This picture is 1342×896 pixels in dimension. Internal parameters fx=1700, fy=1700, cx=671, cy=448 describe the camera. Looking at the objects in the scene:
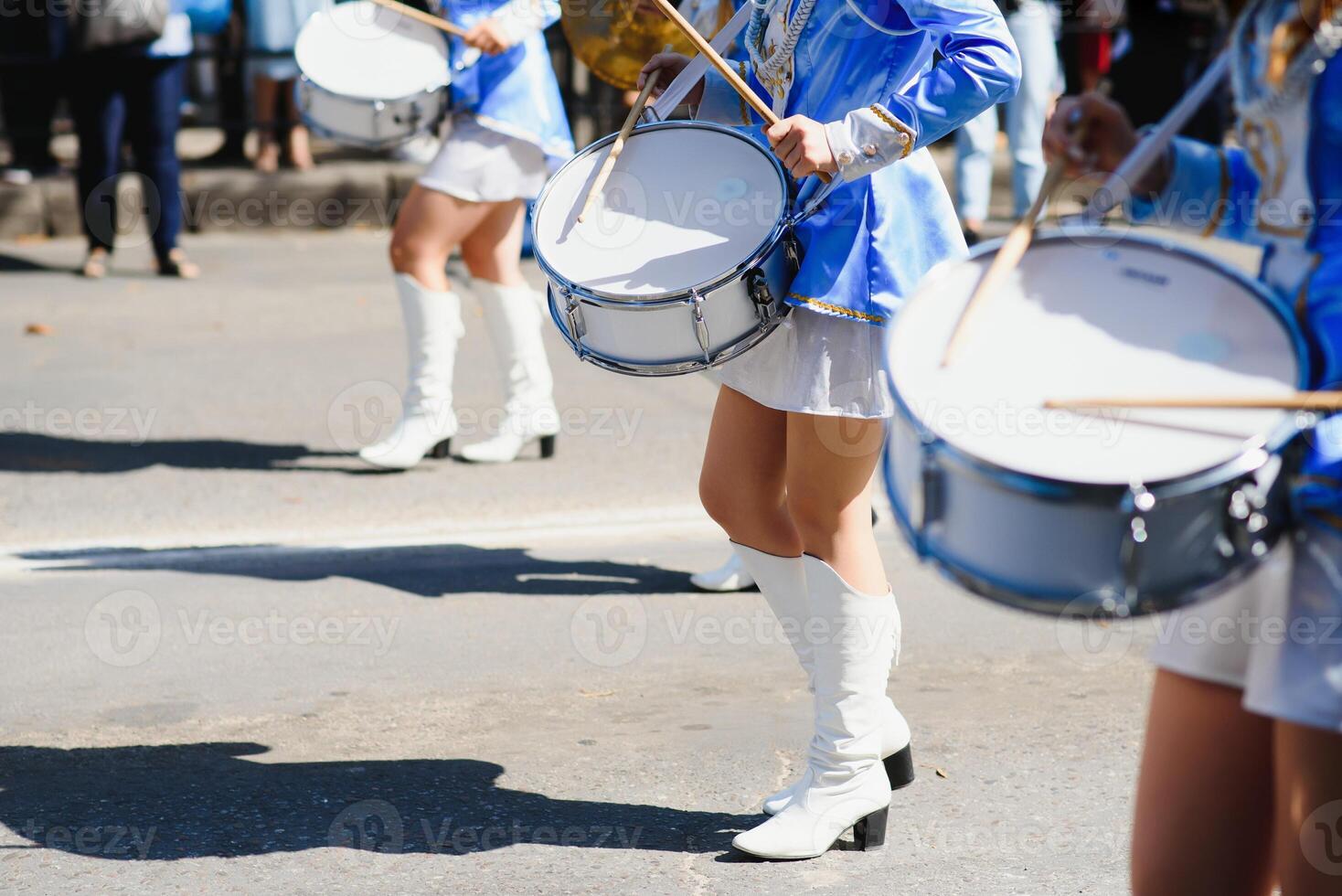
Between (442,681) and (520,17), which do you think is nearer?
(442,681)

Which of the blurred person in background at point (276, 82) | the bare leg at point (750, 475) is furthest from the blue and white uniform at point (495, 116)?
the blurred person in background at point (276, 82)

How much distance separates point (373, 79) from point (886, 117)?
10.9 ft

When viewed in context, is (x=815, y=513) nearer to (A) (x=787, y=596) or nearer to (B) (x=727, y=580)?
(A) (x=787, y=596)

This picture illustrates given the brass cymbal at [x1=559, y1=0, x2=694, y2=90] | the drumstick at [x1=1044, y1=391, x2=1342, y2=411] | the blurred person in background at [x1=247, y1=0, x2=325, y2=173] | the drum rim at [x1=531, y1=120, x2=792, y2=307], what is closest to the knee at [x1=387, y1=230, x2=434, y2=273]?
the brass cymbal at [x1=559, y1=0, x2=694, y2=90]

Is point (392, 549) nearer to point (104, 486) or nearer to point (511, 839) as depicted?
point (104, 486)

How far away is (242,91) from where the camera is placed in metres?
10.5

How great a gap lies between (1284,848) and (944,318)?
2.24 feet

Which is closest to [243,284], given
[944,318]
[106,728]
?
[106,728]

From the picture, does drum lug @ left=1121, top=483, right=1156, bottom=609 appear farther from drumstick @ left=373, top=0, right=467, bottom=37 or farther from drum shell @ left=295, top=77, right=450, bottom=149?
drum shell @ left=295, top=77, right=450, bottom=149

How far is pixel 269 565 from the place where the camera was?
4.94m

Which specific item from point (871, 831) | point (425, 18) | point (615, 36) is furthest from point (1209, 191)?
point (425, 18)

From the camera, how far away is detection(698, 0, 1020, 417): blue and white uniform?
106 inches

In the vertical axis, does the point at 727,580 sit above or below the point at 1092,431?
below

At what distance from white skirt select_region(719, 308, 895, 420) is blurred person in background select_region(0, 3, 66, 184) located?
775 centimetres
